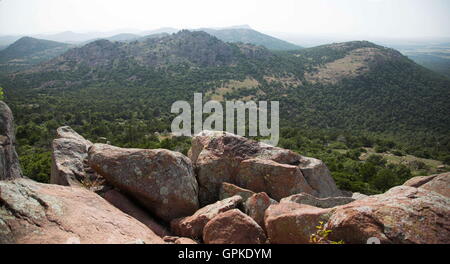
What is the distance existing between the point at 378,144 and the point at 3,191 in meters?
77.1

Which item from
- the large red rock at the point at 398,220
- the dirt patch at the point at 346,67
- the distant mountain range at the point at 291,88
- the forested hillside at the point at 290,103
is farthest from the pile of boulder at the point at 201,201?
the dirt patch at the point at 346,67

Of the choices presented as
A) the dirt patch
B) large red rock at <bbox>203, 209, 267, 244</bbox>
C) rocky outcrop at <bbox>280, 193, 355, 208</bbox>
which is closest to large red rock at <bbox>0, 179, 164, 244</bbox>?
large red rock at <bbox>203, 209, 267, 244</bbox>

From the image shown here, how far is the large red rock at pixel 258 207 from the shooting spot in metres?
9.11

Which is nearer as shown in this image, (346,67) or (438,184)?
(438,184)

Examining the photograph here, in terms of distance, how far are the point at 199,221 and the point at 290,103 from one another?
5014 inches

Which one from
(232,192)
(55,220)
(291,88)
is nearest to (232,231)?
(232,192)

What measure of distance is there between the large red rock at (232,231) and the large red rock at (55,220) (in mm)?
1621

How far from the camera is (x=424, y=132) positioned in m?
96.1

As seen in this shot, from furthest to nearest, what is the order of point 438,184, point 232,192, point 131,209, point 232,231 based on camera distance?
point 232,192 < point 438,184 < point 131,209 < point 232,231

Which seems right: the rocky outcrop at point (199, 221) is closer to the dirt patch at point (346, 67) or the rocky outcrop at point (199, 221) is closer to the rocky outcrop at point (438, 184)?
the rocky outcrop at point (438, 184)

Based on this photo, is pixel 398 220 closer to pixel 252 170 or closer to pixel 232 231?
pixel 232 231

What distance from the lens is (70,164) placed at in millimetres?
11539

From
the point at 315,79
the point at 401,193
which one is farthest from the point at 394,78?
the point at 401,193

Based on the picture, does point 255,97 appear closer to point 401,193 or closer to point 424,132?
point 424,132
